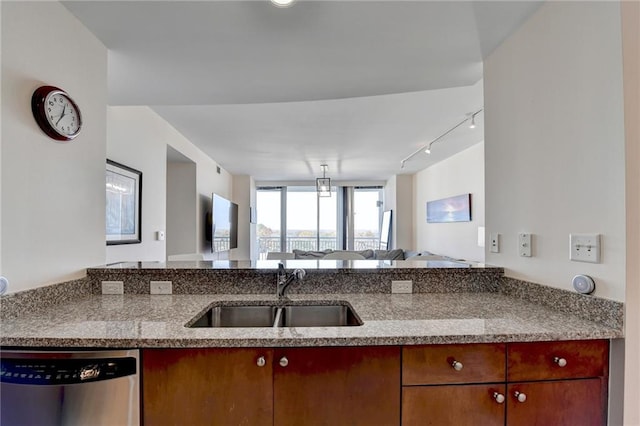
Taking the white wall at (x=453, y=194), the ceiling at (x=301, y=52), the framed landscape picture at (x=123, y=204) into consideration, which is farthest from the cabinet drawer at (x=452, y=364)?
the white wall at (x=453, y=194)

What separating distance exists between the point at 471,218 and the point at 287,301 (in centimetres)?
398

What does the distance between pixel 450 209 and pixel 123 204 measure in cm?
471

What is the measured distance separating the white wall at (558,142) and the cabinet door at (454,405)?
0.55 meters

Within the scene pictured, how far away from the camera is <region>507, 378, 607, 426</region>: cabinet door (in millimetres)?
1092

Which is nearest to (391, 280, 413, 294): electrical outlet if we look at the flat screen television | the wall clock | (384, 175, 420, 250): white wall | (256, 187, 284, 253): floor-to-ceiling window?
the wall clock

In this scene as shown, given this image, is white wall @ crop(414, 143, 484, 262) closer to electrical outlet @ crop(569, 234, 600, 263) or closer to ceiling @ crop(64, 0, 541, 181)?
→ ceiling @ crop(64, 0, 541, 181)

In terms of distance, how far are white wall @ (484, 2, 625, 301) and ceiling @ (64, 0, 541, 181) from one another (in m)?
0.22

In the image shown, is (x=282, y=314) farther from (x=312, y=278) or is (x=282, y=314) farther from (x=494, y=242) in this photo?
(x=494, y=242)

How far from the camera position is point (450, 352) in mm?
1084

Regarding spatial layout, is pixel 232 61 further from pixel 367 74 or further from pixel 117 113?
pixel 117 113

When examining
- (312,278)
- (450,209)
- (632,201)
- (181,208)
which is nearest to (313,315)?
(312,278)

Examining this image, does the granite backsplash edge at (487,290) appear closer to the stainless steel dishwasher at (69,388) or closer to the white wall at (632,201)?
the white wall at (632,201)

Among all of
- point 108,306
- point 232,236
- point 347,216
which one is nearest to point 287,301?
point 108,306

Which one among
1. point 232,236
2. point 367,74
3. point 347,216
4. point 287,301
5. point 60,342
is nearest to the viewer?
point 60,342
